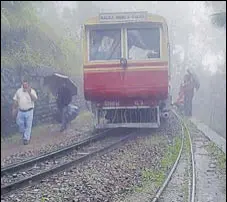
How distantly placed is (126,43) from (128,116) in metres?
2.05

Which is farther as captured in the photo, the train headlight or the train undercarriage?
the train undercarriage

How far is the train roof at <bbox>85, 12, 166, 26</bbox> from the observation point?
12.9 meters

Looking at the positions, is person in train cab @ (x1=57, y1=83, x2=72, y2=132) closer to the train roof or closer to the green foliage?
the green foliage

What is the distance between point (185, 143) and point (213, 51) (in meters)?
29.1

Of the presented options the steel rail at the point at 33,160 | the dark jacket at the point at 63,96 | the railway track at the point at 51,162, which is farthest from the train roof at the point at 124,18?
the steel rail at the point at 33,160

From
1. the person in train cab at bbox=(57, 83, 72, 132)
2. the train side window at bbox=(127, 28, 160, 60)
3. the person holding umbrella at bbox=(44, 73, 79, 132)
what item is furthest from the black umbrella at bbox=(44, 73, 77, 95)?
the train side window at bbox=(127, 28, 160, 60)

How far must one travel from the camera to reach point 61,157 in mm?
10156

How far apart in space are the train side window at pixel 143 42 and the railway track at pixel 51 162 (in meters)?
2.23

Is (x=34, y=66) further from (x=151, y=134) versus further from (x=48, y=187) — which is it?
(x=48, y=187)

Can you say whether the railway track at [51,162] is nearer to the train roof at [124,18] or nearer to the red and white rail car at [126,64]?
the red and white rail car at [126,64]

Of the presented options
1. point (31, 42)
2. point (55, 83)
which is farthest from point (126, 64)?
point (31, 42)

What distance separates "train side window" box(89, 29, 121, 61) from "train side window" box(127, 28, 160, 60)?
1.06 feet

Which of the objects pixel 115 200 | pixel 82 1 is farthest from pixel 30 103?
pixel 82 1

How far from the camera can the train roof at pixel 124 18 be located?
1292 centimetres
